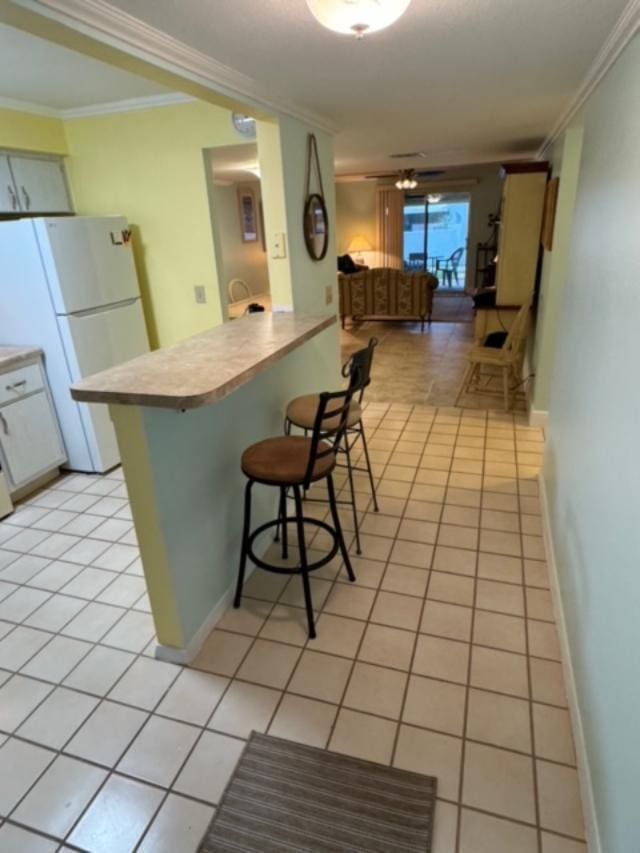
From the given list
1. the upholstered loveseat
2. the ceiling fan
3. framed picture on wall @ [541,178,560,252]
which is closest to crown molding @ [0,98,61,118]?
framed picture on wall @ [541,178,560,252]

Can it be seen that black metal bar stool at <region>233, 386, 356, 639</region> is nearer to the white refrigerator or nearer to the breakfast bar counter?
the breakfast bar counter

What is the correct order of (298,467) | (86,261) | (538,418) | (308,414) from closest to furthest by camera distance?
(298,467) < (308,414) < (86,261) < (538,418)

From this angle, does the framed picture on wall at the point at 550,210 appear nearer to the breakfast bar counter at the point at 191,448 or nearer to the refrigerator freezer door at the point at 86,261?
the breakfast bar counter at the point at 191,448

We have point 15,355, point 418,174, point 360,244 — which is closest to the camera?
point 15,355

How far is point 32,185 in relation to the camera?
10.5ft

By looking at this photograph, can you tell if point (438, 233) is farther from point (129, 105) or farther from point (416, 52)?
point (416, 52)

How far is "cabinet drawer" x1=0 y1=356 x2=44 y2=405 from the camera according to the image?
2.86 metres

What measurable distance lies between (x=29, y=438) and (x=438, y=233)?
29.5 feet

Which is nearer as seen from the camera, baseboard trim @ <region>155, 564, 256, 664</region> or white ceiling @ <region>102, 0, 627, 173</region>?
white ceiling @ <region>102, 0, 627, 173</region>

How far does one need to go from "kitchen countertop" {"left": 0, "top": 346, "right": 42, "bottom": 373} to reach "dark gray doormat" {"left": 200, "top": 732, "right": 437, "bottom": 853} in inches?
97.1

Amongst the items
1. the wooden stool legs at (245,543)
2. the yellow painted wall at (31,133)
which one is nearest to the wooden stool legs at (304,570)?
the wooden stool legs at (245,543)

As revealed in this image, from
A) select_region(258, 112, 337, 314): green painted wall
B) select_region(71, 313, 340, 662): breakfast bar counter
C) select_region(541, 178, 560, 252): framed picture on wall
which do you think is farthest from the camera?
select_region(541, 178, 560, 252): framed picture on wall

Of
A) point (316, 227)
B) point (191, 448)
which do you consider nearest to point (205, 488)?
point (191, 448)

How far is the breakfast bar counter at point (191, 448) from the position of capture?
1.50m
